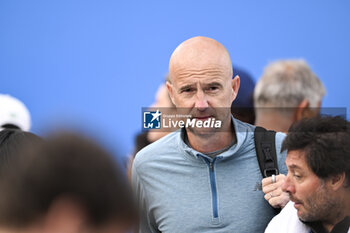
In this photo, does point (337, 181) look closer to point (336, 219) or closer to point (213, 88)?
point (336, 219)

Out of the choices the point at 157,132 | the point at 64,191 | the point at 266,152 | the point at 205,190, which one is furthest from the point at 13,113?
the point at 64,191

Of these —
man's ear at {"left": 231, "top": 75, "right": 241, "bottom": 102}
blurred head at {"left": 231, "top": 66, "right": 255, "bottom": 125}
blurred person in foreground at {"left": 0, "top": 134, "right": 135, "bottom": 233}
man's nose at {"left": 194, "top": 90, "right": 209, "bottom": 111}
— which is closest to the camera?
blurred person in foreground at {"left": 0, "top": 134, "right": 135, "bottom": 233}

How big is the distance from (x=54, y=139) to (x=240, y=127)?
135 centimetres

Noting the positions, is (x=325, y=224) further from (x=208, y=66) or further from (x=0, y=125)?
(x=0, y=125)

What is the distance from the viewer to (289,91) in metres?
2.51

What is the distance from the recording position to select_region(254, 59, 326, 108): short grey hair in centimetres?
251

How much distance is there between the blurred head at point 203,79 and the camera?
2109mm

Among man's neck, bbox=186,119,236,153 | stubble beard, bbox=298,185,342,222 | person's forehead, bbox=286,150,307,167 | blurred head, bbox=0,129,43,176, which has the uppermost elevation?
blurred head, bbox=0,129,43,176

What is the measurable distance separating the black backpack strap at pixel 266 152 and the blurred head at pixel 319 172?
5cm

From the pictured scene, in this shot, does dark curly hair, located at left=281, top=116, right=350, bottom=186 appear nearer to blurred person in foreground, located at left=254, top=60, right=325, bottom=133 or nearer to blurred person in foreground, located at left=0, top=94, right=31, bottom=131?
blurred person in foreground, located at left=254, top=60, right=325, bottom=133

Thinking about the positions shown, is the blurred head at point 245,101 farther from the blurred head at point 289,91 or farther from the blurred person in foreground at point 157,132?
the blurred person in foreground at point 157,132

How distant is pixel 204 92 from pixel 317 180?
0.54 m

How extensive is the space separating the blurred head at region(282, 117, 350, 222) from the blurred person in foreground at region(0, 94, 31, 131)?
5.49 ft

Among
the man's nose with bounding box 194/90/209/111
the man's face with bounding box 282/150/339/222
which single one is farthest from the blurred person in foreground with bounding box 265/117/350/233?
the man's nose with bounding box 194/90/209/111
